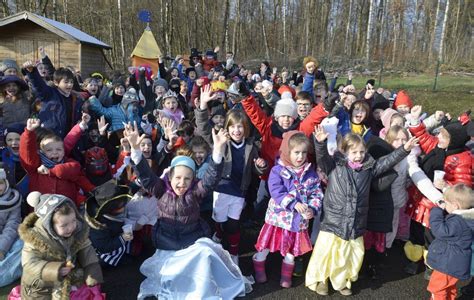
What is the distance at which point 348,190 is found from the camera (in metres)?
3.48

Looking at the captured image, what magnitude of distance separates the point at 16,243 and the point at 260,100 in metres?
4.66

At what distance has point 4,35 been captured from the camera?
16203 millimetres

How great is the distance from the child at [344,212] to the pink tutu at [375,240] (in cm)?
33

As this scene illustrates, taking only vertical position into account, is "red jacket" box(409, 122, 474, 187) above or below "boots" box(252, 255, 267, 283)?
above

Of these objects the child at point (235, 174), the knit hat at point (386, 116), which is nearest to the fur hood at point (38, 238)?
the child at point (235, 174)

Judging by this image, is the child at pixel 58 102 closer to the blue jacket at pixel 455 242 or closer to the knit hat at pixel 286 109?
the knit hat at pixel 286 109

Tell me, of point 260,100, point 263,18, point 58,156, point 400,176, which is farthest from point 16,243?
point 263,18

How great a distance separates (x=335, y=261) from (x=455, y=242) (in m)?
1.08

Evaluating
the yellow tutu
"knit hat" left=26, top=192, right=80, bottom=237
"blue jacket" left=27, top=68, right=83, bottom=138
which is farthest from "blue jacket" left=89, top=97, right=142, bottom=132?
the yellow tutu

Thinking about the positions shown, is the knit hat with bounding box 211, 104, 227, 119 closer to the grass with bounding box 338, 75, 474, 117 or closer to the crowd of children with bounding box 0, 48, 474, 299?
the crowd of children with bounding box 0, 48, 474, 299

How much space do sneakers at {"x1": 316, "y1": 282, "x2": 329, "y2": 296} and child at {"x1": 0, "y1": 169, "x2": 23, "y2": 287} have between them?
10.0 feet

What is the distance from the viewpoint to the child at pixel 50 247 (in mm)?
2688

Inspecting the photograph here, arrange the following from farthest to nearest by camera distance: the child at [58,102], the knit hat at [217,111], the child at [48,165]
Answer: the knit hat at [217,111]
the child at [58,102]
the child at [48,165]

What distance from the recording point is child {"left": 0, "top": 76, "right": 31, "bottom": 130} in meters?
5.18
